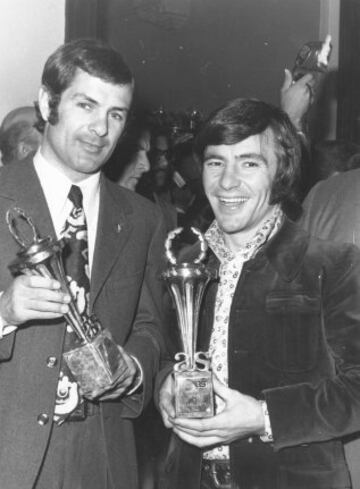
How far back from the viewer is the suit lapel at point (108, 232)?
198cm

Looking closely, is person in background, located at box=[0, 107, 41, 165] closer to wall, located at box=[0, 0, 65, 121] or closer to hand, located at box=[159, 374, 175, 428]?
wall, located at box=[0, 0, 65, 121]

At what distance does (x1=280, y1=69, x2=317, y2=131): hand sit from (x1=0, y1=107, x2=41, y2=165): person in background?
1.07 meters

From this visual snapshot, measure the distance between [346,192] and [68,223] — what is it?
2.59 ft

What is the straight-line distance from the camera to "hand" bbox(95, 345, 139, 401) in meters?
1.81

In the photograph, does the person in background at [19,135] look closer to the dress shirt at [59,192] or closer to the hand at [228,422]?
the dress shirt at [59,192]

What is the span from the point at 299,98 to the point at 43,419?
170cm

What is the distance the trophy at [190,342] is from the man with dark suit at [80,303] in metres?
0.19

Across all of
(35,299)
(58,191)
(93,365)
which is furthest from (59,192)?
(93,365)

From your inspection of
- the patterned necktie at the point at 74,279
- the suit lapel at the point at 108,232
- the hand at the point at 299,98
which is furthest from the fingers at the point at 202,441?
the hand at the point at 299,98

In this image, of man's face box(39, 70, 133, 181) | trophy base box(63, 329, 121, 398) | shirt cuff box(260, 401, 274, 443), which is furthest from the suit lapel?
shirt cuff box(260, 401, 274, 443)

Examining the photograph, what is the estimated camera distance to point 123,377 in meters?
→ 1.84

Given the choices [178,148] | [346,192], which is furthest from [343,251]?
[178,148]

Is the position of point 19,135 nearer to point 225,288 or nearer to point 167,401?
point 225,288

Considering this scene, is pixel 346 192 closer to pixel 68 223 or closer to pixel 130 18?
pixel 68 223
